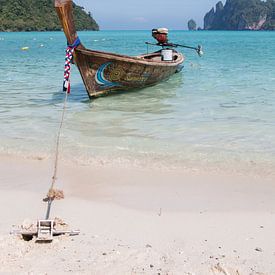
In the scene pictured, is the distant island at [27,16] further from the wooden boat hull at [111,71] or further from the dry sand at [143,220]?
the dry sand at [143,220]

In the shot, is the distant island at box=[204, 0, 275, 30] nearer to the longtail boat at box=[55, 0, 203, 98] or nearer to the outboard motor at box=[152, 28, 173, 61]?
the outboard motor at box=[152, 28, 173, 61]

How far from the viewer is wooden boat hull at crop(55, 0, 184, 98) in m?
9.52

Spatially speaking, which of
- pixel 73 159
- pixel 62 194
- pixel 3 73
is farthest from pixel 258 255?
pixel 3 73

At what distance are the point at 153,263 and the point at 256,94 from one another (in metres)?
9.41

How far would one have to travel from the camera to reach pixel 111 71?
443 inches

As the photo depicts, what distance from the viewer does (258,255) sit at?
11.6 ft

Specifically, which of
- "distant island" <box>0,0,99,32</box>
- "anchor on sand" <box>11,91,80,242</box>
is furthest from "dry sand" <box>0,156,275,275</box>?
"distant island" <box>0,0,99,32</box>

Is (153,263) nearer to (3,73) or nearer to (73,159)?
(73,159)

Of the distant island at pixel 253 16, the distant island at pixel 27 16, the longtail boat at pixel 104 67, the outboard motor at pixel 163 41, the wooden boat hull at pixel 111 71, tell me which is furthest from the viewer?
the distant island at pixel 253 16

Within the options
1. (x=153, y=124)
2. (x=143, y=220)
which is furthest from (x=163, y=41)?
(x=143, y=220)

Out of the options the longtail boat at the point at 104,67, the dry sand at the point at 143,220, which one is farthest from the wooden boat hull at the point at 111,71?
the dry sand at the point at 143,220

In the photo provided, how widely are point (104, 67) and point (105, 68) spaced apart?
0.05 meters

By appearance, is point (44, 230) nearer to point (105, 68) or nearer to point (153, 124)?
point (153, 124)

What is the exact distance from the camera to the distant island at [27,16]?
114812 mm
